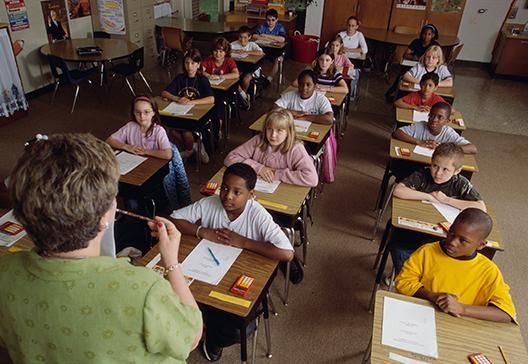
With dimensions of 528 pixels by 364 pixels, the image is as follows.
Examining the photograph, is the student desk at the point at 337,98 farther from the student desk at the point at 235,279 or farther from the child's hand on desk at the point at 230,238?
the student desk at the point at 235,279

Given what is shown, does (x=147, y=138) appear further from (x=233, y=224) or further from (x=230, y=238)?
(x=230, y=238)

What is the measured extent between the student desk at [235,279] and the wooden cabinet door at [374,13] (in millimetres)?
8077

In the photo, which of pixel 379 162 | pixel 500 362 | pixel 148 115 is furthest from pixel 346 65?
pixel 500 362

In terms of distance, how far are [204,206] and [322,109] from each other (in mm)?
2240

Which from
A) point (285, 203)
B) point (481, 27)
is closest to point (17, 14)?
point (285, 203)

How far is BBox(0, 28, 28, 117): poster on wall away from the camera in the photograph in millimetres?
5398

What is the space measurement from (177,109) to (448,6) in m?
6.89

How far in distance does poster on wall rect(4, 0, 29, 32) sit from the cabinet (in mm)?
8486

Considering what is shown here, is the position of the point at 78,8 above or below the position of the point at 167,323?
below

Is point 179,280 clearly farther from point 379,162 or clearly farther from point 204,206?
point 379,162

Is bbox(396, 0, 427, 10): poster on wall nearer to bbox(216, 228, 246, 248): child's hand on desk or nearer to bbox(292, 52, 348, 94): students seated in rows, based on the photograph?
bbox(292, 52, 348, 94): students seated in rows

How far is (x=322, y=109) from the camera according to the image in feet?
14.1

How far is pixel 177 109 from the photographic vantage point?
419 centimetres

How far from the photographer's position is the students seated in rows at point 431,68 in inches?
208
